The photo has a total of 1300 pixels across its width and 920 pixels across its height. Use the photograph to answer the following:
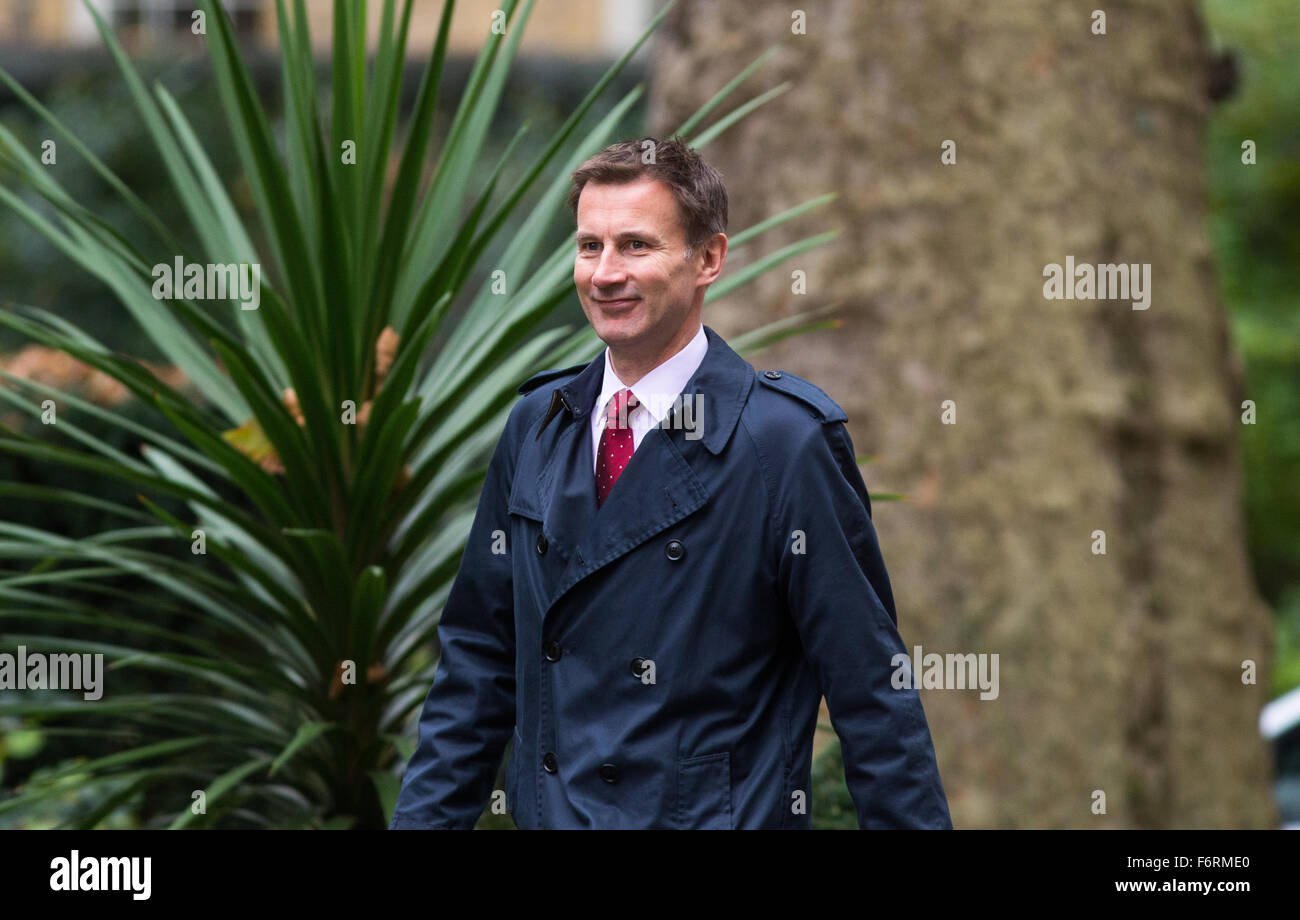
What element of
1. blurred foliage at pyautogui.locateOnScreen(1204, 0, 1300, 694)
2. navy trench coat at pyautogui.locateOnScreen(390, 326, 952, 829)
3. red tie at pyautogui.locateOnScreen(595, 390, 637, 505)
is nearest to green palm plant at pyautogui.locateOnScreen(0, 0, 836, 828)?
red tie at pyautogui.locateOnScreen(595, 390, 637, 505)

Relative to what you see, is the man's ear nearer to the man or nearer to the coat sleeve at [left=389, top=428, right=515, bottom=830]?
the man

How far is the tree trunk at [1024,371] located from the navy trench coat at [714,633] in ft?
9.67

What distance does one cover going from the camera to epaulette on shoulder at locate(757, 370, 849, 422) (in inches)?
74.0

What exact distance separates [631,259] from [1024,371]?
10.8ft

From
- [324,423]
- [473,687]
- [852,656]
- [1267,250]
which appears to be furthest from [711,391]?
[1267,250]

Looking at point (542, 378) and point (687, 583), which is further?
point (542, 378)

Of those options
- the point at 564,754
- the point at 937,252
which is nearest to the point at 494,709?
the point at 564,754

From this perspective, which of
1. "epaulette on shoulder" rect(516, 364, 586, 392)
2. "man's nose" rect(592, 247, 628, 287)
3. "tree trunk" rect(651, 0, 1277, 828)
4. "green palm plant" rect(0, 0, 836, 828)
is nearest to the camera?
"man's nose" rect(592, 247, 628, 287)

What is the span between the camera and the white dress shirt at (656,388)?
187cm

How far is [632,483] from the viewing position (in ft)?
6.03

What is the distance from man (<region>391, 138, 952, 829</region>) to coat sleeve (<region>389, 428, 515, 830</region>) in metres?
0.12

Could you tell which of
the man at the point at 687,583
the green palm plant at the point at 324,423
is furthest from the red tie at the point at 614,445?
the green palm plant at the point at 324,423

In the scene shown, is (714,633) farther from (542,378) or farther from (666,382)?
(542,378)

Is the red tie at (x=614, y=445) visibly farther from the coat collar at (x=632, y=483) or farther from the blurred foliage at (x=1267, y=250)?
the blurred foliage at (x=1267, y=250)
